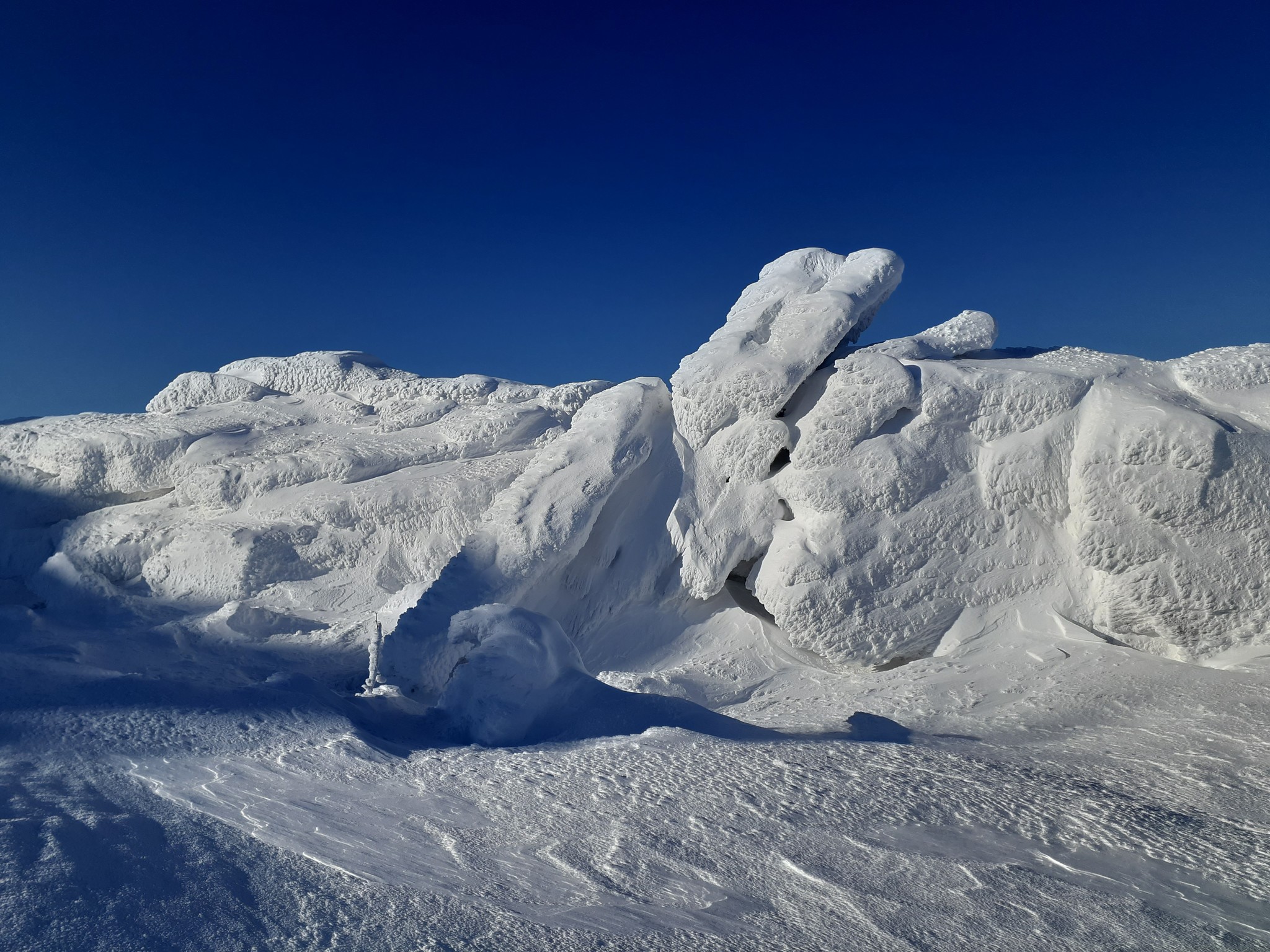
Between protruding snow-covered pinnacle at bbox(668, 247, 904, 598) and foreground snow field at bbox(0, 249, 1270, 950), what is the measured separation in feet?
0.10

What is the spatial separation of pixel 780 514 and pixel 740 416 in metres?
0.76

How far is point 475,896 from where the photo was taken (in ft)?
6.89

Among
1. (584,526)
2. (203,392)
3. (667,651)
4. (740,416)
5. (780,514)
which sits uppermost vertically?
(203,392)

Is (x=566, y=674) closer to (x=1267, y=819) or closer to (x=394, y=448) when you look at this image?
(x=1267, y=819)

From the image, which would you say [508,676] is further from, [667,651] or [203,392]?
[203,392]

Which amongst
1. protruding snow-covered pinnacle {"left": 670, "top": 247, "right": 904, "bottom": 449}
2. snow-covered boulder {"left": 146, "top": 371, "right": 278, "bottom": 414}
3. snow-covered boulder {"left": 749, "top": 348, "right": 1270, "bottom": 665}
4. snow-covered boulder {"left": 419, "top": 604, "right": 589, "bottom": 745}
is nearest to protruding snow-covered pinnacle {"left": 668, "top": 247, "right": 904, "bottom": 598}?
protruding snow-covered pinnacle {"left": 670, "top": 247, "right": 904, "bottom": 449}

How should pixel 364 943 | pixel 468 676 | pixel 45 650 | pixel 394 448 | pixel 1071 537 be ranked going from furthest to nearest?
pixel 394 448, pixel 1071 537, pixel 45 650, pixel 468 676, pixel 364 943

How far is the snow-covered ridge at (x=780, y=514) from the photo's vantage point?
531 cm

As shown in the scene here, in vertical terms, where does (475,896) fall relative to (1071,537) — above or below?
below

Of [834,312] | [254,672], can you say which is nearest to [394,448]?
[254,672]

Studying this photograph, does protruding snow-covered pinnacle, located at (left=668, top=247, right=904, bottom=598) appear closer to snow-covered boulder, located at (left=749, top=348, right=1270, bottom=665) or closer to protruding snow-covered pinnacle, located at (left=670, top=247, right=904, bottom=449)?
protruding snow-covered pinnacle, located at (left=670, top=247, right=904, bottom=449)

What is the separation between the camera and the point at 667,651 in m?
6.15

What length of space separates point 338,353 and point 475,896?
27.3 ft

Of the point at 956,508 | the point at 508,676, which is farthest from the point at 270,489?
the point at 956,508
